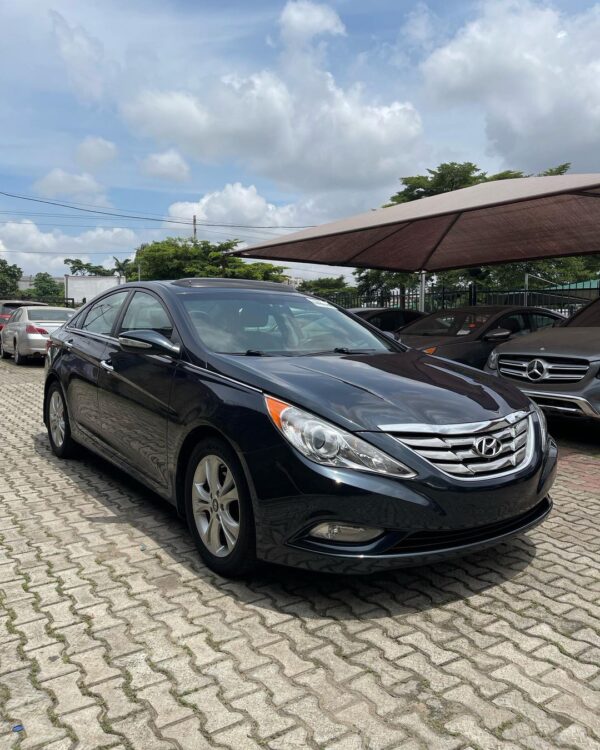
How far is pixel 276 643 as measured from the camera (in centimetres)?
261

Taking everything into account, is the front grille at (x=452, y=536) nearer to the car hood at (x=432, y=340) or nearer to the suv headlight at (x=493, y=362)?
the suv headlight at (x=493, y=362)

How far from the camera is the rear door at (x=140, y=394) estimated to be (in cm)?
368

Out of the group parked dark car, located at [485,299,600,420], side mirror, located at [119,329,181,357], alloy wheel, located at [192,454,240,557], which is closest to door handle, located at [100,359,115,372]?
side mirror, located at [119,329,181,357]

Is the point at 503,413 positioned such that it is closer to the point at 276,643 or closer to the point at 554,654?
the point at 554,654

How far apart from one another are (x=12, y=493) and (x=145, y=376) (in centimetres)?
166

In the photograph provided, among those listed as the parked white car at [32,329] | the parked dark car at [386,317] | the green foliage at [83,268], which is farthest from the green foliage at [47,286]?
the parked dark car at [386,317]

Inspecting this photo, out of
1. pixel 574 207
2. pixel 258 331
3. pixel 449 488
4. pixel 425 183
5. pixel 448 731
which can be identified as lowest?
pixel 448 731

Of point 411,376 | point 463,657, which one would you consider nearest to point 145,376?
point 411,376

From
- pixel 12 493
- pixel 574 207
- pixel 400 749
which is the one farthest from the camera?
pixel 574 207

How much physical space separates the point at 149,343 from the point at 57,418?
236cm

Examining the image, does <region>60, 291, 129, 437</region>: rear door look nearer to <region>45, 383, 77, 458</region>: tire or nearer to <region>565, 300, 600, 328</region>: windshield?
<region>45, 383, 77, 458</region>: tire

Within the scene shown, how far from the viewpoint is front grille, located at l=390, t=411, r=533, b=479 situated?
9.18 ft

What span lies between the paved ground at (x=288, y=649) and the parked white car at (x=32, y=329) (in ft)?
38.4

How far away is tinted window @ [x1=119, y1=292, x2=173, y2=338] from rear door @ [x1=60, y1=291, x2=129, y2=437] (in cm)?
22
